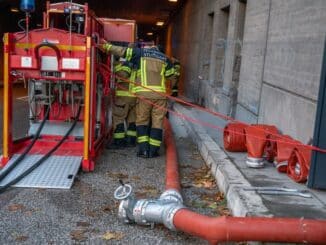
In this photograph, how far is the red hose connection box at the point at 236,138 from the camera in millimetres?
6382

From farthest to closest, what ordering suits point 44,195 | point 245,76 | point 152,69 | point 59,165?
point 245,76
point 152,69
point 59,165
point 44,195

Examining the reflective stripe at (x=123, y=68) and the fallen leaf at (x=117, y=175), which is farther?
the reflective stripe at (x=123, y=68)

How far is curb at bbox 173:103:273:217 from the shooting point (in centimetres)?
418

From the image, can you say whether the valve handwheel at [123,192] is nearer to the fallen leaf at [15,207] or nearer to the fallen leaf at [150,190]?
the fallen leaf at [150,190]

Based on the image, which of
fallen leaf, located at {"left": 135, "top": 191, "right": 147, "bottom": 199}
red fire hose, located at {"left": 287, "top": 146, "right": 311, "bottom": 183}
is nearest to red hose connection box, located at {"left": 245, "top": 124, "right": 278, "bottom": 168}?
red fire hose, located at {"left": 287, "top": 146, "right": 311, "bottom": 183}

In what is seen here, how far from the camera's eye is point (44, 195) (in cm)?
512

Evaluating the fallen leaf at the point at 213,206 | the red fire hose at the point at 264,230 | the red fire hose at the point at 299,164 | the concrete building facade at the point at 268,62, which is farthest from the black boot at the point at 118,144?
the red fire hose at the point at 264,230

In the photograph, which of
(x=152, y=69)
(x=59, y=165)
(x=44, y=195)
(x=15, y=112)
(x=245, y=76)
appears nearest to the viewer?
(x=44, y=195)

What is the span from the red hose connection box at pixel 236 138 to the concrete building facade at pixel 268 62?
0.57m

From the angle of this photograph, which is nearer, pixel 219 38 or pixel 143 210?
pixel 143 210

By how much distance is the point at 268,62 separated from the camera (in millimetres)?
7469

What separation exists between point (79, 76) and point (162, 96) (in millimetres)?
1467

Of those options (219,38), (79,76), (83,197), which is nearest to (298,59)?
(79,76)

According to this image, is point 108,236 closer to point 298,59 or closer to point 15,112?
point 298,59
